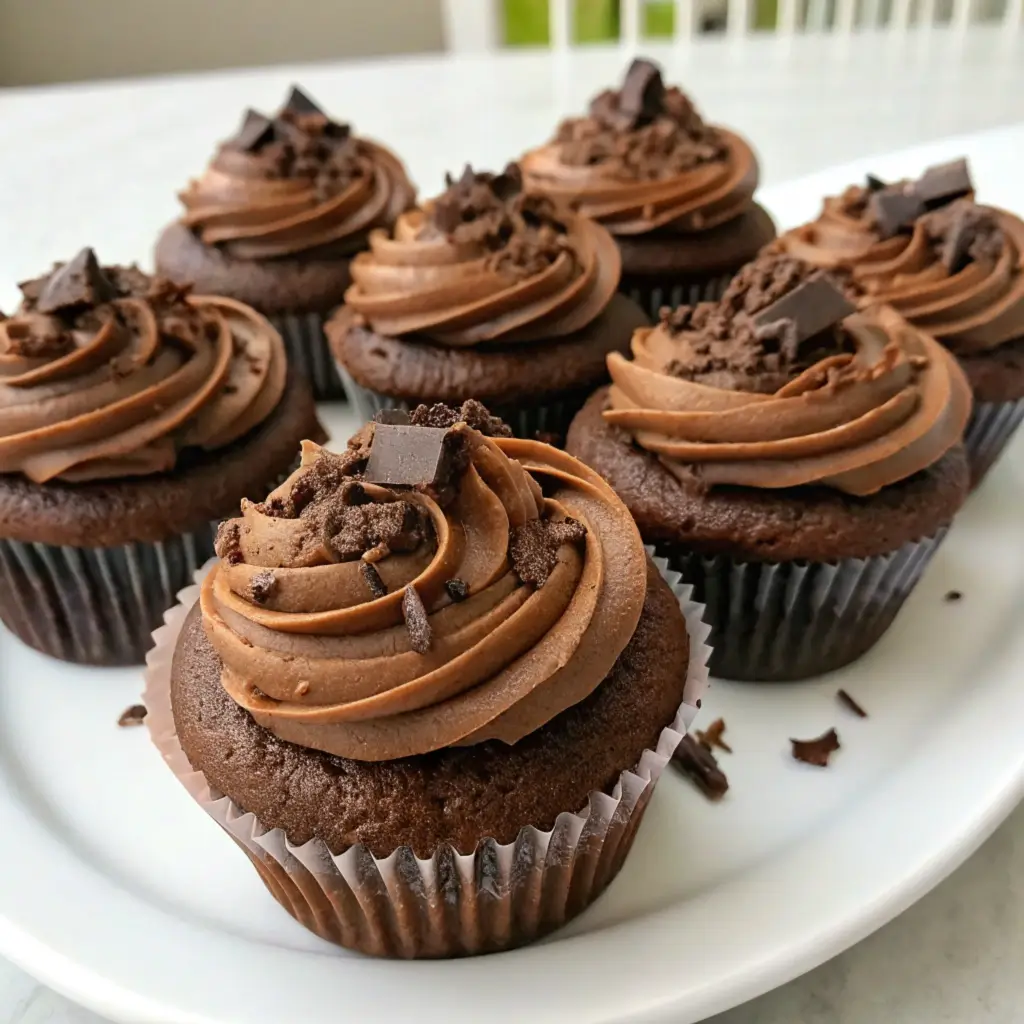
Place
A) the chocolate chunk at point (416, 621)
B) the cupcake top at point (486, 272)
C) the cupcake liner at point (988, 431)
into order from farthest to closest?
1. the cupcake liner at point (988, 431)
2. the cupcake top at point (486, 272)
3. the chocolate chunk at point (416, 621)

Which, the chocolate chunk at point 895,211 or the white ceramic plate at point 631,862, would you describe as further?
the chocolate chunk at point 895,211

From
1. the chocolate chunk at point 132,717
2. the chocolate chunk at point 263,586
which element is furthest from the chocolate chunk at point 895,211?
the chocolate chunk at point 132,717

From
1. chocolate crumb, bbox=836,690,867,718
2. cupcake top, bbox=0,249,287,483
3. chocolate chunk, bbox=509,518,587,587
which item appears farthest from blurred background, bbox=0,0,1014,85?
chocolate chunk, bbox=509,518,587,587

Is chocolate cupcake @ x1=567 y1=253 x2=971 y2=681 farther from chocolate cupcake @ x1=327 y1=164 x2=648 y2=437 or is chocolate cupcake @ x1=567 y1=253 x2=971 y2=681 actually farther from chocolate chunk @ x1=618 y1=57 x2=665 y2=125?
chocolate chunk @ x1=618 y1=57 x2=665 y2=125

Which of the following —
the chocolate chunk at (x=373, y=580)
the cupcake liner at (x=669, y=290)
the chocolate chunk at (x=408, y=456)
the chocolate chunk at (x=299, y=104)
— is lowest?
the cupcake liner at (x=669, y=290)

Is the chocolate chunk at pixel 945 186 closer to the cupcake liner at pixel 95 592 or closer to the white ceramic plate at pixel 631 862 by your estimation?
the white ceramic plate at pixel 631 862

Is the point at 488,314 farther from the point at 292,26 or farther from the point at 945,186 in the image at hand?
the point at 292,26
